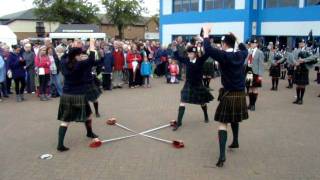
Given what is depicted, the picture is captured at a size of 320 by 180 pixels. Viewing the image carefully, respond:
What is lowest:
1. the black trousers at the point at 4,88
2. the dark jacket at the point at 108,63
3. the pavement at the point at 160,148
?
the pavement at the point at 160,148

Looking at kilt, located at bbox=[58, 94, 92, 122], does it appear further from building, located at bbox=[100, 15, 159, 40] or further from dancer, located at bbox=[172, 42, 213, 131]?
building, located at bbox=[100, 15, 159, 40]

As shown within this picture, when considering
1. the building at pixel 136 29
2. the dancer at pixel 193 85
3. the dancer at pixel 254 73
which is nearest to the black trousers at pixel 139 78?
the dancer at pixel 254 73

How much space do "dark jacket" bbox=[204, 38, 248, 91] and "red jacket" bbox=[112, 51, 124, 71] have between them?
8677 mm

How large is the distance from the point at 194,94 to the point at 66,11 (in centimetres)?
4449

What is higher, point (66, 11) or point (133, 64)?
point (66, 11)

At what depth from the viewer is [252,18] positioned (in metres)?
28.1

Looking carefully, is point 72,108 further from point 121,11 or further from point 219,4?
point 121,11

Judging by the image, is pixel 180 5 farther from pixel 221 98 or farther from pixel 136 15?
pixel 221 98

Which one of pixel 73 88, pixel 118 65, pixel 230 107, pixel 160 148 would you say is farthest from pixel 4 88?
pixel 230 107

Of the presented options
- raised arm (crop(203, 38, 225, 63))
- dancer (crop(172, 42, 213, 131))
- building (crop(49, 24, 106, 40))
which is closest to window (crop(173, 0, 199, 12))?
building (crop(49, 24, 106, 40))

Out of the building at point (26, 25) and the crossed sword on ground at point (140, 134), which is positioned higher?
the building at point (26, 25)

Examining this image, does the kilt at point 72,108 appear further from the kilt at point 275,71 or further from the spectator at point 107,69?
the kilt at point 275,71

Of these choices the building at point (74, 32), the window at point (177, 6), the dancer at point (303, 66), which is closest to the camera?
the dancer at point (303, 66)

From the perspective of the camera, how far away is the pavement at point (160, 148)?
5.40 metres
